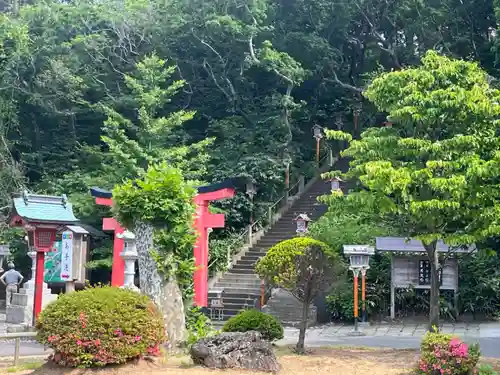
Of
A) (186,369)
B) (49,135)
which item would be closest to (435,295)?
(186,369)

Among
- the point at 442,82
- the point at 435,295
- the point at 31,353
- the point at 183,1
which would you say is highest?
the point at 183,1

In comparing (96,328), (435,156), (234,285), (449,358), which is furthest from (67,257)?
(449,358)

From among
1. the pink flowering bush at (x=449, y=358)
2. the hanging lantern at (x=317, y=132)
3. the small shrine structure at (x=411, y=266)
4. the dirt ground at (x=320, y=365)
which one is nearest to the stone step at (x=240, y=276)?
the small shrine structure at (x=411, y=266)

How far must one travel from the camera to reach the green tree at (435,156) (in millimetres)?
9959

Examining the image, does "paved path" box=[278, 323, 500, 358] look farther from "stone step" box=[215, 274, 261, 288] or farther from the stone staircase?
"stone step" box=[215, 274, 261, 288]

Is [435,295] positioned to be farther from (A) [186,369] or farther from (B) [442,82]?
(A) [186,369]

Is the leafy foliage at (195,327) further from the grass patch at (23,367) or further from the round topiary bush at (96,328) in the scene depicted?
the grass patch at (23,367)

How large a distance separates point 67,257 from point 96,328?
1223 cm

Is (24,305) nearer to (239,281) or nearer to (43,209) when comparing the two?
(43,209)

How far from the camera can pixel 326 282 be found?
36.8ft

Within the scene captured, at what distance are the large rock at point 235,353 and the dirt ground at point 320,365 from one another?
0.53 ft

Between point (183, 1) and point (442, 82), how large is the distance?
17.6 m

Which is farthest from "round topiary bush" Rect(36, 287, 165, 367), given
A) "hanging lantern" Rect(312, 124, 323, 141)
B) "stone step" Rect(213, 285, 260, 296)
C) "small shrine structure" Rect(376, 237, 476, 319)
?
"hanging lantern" Rect(312, 124, 323, 141)

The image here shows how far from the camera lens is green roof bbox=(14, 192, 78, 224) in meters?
15.9
